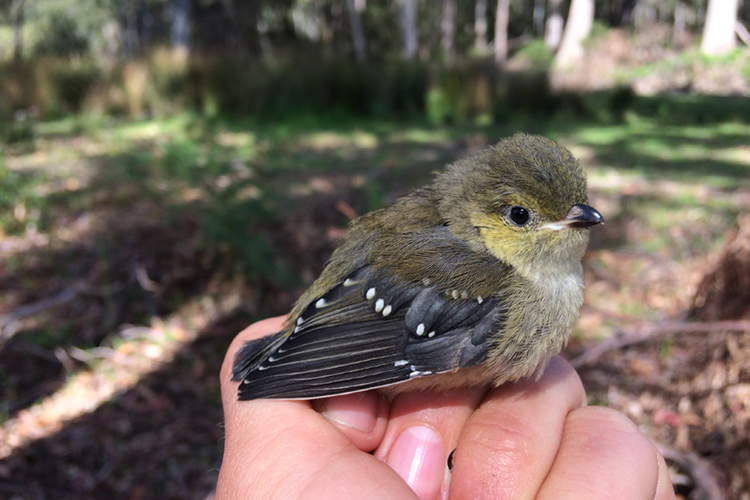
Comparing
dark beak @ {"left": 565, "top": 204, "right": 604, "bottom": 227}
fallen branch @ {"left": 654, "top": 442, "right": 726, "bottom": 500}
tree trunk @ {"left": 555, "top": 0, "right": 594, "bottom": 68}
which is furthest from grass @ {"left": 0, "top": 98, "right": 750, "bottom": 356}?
tree trunk @ {"left": 555, "top": 0, "right": 594, "bottom": 68}

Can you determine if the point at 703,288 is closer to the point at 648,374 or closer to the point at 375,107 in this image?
the point at 648,374

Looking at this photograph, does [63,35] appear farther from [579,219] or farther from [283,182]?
[579,219]

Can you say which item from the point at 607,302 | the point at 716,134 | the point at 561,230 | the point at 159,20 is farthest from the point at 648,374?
the point at 159,20

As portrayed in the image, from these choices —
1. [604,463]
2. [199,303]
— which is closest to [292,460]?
[604,463]

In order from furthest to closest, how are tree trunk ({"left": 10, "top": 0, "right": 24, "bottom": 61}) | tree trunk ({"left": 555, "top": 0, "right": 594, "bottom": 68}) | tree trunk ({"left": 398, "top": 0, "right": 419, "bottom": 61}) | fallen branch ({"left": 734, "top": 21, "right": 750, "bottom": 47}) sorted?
tree trunk ({"left": 555, "top": 0, "right": 594, "bottom": 68})
tree trunk ({"left": 398, "top": 0, "right": 419, "bottom": 61})
tree trunk ({"left": 10, "top": 0, "right": 24, "bottom": 61})
fallen branch ({"left": 734, "top": 21, "right": 750, "bottom": 47})

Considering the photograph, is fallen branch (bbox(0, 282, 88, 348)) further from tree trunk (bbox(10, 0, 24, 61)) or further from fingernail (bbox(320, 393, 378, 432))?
tree trunk (bbox(10, 0, 24, 61))

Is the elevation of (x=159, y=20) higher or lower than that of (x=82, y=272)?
higher

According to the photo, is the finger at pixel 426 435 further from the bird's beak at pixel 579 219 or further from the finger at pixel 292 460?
the bird's beak at pixel 579 219
